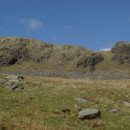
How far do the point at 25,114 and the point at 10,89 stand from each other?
13270mm

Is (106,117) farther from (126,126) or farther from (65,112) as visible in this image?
(65,112)

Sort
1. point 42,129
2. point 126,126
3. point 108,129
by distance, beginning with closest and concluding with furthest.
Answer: point 42,129
point 108,129
point 126,126

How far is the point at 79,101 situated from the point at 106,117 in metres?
6.07

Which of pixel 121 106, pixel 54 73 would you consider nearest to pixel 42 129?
pixel 121 106

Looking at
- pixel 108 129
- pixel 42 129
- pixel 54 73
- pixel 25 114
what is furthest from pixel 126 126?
pixel 54 73

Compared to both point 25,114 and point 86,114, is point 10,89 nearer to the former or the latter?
point 25,114

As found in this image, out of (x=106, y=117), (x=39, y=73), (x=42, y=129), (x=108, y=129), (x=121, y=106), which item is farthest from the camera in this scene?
(x=39, y=73)

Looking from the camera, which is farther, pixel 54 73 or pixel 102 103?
pixel 54 73

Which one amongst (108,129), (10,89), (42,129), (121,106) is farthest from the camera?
(10,89)

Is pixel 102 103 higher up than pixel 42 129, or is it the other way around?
pixel 42 129

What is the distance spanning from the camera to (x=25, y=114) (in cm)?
1241

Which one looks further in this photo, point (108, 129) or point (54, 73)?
point (54, 73)

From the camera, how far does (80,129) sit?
1025 cm

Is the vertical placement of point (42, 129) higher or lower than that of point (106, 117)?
higher
